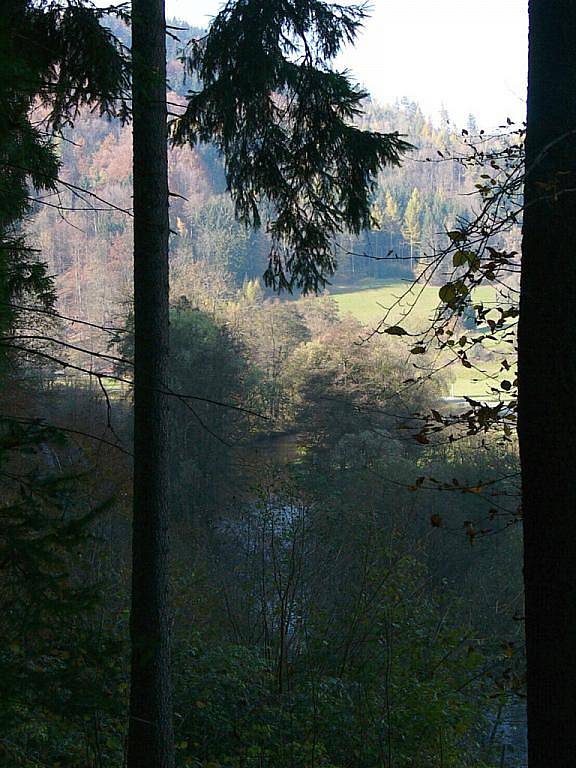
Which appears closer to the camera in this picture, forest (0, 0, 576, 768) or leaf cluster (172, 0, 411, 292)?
forest (0, 0, 576, 768)

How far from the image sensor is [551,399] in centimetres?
262

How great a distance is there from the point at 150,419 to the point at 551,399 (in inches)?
88.2

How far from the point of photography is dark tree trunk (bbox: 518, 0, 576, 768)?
8.45 feet

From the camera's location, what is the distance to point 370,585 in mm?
8414

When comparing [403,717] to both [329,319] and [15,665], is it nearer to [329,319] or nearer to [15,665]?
[15,665]

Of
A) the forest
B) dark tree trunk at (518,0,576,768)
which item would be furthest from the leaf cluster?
dark tree trunk at (518,0,576,768)

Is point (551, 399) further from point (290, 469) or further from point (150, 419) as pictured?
point (290, 469)

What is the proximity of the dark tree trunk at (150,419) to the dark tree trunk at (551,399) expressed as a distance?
2.11 m

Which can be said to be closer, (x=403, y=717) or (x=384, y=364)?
(x=403, y=717)

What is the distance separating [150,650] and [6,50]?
193 cm

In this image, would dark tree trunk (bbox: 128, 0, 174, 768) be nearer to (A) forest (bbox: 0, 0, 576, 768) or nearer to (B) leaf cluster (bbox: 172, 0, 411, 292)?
(A) forest (bbox: 0, 0, 576, 768)

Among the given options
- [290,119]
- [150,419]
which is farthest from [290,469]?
[150,419]

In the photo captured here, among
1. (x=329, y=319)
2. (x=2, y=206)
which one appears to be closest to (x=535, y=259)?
(x=2, y=206)

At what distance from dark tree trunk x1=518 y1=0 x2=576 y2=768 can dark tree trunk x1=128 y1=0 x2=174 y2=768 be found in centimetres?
211
